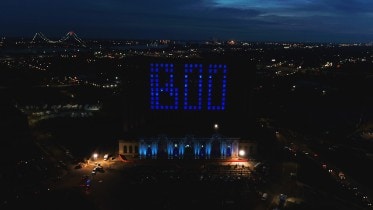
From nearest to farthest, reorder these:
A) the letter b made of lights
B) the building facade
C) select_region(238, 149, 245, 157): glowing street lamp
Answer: the building facade
select_region(238, 149, 245, 157): glowing street lamp
the letter b made of lights

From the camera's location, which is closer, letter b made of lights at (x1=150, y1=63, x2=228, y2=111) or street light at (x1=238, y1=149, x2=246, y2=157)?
street light at (x1=238, y1=149, x2=246, y2=157)

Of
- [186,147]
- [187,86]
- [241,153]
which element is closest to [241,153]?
[241,153]

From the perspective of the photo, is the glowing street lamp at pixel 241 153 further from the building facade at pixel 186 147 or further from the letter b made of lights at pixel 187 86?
the letter b made of lights at pixel 187 86

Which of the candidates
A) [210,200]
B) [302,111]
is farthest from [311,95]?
[210,200]

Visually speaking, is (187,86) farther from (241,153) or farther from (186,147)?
(241,153)

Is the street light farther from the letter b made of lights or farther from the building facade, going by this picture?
the letter b made of lights

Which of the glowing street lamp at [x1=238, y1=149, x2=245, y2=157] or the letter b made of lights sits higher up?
the letter b made of lights

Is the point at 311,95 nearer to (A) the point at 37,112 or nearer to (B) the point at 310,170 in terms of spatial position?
(B) the point at 310,170

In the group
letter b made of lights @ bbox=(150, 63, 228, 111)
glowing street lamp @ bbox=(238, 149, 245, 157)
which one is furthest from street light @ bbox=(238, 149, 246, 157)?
letter b made of lights @ bbox=(150, 63, 228, 111)

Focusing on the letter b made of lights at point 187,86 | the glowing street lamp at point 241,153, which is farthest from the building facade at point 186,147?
the letter b made of lights at point 187,86
